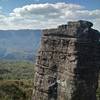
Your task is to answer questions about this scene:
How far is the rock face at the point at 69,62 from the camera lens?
14.2 m

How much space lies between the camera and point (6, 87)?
3641 centimetres

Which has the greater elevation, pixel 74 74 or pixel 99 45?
pixel 99 45

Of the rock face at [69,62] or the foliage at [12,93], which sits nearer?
the rock face at [69,62]

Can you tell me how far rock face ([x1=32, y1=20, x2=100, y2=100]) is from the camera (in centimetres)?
1418

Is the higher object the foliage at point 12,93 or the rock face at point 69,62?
the rock face at point 69,62

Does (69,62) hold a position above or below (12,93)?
above

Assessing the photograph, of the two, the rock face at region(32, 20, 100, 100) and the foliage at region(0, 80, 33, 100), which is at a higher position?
the rock face at region(32, 20, 100, 100)

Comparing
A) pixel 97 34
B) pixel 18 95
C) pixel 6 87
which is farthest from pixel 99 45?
pixel 6 87

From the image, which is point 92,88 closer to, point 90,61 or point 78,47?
point 90,61

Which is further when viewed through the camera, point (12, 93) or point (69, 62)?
point (12, 93)

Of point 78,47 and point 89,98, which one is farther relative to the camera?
point 89,98

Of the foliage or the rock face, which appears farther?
the foliage

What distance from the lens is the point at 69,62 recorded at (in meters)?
14.4

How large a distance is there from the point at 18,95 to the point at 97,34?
2129 cm
